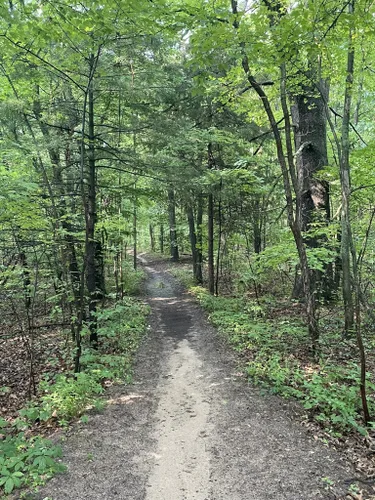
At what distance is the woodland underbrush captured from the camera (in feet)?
12.0

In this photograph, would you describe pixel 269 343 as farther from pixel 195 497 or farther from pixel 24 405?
pixel 24 405

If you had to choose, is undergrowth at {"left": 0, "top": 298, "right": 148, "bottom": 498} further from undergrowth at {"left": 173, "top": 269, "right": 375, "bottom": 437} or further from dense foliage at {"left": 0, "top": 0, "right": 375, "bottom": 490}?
undergrowth at {"left": 173, "top": 269, "right": 375, "bottom": 437}

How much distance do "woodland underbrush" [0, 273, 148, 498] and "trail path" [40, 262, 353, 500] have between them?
0.90 feet

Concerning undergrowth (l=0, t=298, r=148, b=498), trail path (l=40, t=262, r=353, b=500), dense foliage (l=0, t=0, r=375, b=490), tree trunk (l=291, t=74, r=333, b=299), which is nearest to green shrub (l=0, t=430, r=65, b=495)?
undergrowth (l=0, t=298, r=148, b=498)

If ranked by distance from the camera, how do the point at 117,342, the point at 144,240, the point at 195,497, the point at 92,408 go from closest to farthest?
the point at 195,497 → the point at 92,408 → the point at 117,342 → the point at 144,240

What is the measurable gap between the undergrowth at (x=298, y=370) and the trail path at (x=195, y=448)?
397mm

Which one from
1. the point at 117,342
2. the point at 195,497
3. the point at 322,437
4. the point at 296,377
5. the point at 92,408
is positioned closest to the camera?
the point at 195,497

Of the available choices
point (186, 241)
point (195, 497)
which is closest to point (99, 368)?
point (195, 497)

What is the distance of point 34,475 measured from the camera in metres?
3.62

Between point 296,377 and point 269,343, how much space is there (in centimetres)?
184

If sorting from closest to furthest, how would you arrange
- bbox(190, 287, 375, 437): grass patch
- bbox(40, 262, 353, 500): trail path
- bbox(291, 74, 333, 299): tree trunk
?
bbox(40, 262, 353, 500): trail path < bbox(190, 287, 375, 437): grass patch < bbox(291, 74, 333, 299): tree trunk

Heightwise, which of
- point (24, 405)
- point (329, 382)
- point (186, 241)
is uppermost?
point (186, 241)

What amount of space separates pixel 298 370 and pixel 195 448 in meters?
2.66

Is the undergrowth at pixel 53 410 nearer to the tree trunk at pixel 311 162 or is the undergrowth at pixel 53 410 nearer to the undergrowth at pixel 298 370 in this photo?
the undergrowth at pixel 298 370
